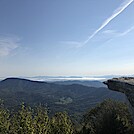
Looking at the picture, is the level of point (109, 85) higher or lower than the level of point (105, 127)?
higher

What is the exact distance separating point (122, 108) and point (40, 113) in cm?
2997

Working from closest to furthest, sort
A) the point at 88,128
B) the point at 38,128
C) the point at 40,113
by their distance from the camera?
the point at 38,128 < the point at 40,113 < the point at 88,128

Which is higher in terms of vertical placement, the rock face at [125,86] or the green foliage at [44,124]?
the rock face at [125,86]

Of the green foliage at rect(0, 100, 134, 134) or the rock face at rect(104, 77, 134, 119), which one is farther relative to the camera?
the rock face at rect(104, 77, 134, 119)

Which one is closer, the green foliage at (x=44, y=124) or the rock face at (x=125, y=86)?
the green foliage at (x=44, y=124)

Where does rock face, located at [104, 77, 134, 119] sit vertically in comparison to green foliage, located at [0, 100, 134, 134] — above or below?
above

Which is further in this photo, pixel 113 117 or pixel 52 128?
pixel 113 117

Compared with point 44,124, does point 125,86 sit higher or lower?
higher

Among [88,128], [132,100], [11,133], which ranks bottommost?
[88,128]

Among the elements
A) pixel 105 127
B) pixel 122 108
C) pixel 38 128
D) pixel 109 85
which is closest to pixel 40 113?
pixel 38 128

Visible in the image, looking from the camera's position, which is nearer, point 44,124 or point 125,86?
point 125,86

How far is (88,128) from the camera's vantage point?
1778 inches

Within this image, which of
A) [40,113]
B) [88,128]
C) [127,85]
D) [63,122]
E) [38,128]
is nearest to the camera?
[38,128]

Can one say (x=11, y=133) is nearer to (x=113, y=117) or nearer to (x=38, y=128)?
(x=38, y=128)
